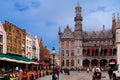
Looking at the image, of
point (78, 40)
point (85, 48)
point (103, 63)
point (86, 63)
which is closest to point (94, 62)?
point (86, 63)

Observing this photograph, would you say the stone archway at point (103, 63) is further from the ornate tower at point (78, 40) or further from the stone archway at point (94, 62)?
the ornate tower at point (78, 40)

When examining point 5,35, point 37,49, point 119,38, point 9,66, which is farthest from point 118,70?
point 37,49

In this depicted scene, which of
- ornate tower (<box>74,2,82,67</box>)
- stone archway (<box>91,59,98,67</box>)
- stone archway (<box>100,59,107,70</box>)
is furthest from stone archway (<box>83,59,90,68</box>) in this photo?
stone archway (<box>100,59,107,70</box>)

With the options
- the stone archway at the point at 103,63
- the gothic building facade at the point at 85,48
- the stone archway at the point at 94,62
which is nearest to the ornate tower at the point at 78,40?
the gothic building facade at the point at 85,48

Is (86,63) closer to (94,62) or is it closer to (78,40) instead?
(94,62)

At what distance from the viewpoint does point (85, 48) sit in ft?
428

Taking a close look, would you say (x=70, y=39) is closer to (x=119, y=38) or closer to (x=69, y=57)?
(x=69, y=57)

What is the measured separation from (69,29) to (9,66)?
7518cm

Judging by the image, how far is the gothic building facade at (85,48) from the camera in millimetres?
128750

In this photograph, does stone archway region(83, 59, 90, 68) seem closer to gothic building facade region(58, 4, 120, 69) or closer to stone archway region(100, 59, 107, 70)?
gothic building facade region(58, 4, 120, 69)

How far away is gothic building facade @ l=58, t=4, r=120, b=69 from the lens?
422ft

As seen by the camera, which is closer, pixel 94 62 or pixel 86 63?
pixel 86 63

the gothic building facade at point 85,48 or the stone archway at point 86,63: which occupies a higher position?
the gothic building facade at point 85,48

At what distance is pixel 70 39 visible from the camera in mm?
131500
